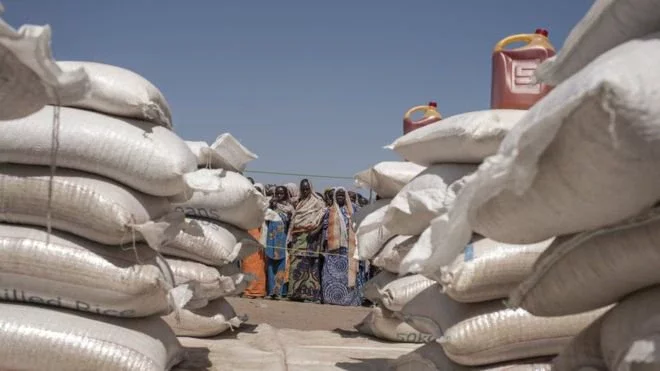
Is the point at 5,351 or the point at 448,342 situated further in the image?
the point at 448,342

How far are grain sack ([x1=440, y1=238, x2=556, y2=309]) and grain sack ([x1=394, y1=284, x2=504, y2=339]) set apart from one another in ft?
0.29

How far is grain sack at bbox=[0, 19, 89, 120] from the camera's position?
1471 mm

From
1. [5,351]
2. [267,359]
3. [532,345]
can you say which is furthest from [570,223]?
[267,359]

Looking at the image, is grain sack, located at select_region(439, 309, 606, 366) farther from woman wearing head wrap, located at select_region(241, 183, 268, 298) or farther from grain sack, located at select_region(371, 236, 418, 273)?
woman wearing head wrap, located at select_region(241, 183, 268, 298)

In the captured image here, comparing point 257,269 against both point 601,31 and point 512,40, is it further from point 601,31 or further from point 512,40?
point 601,31

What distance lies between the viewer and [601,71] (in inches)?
44.2

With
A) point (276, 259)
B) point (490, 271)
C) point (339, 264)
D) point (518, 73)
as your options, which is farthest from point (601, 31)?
point (276, 259)

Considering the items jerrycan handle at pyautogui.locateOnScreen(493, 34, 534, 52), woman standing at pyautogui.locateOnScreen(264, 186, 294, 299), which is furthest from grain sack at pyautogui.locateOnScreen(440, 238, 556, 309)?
woman standing at pyautogui.locateOnScreen(264, 186, 294, 299)

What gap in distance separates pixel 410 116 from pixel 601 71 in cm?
380

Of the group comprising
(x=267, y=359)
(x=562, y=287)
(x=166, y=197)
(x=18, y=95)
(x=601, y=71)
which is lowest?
(x=267, y=359)

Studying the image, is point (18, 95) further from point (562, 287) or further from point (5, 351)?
point (562, 287)

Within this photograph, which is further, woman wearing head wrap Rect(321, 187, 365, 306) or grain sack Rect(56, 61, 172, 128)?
woman wearing head wrap Rect(321, 187, 365, 306)

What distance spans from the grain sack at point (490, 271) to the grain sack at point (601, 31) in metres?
0.88

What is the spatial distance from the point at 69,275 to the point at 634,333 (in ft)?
6.23
